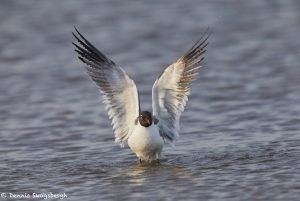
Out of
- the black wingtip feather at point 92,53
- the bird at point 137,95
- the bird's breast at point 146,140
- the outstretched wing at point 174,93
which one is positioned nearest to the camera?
the bird's breast at point 146,140

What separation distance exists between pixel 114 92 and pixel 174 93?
0.64 m

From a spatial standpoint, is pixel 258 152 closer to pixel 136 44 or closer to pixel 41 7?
pixel 136 44

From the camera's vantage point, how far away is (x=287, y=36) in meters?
16.2

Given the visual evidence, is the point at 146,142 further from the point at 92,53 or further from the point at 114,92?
the point at 92,53

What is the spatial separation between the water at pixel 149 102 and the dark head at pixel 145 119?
452mm

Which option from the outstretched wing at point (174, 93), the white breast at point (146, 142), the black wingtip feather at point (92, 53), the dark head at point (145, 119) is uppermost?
the black wingtip feather at point (92, 53)

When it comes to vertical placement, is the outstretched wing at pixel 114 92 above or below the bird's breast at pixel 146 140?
above

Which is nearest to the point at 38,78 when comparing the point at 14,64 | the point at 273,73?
the point at 14,64

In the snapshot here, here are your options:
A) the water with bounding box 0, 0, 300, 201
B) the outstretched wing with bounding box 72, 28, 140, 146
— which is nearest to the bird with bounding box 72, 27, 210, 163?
the outstretched wing with bounding box 72, 28, 140, 146

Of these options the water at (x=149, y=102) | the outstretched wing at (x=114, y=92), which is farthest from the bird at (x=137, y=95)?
the water at (x=149, y=102)

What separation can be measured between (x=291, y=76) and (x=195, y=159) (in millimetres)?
3990

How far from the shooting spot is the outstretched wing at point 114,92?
1044cm

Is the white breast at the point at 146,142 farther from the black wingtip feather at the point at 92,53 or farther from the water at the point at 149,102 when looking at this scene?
the black wingtip feather at the point at 92,53

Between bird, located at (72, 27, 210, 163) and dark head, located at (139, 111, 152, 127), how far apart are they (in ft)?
0.05
